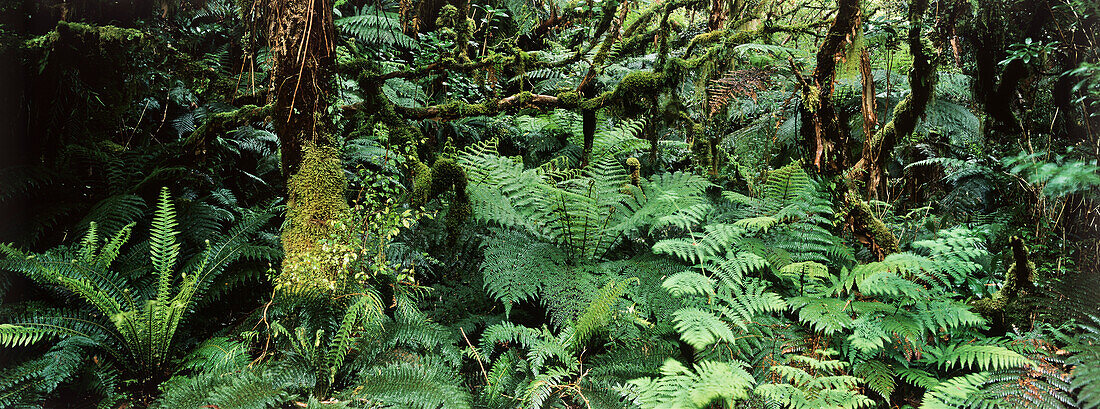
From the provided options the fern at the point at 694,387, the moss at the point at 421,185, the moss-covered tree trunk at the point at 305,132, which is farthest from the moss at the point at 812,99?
the moss-covered tree trunk at the point at 305,132

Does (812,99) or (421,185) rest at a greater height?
(812,99)

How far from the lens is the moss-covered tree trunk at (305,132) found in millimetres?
2318

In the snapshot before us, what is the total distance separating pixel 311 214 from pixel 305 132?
404mm

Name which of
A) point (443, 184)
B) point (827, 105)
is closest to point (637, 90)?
point (827, 105)

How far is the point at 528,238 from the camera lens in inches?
124

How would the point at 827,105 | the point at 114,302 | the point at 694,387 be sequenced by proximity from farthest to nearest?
1. the point at 827,105
2. the point at 114,302
3. the point at 694,387

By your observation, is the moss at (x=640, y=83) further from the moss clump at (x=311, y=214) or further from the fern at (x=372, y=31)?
the fern at (x=372, y=31)

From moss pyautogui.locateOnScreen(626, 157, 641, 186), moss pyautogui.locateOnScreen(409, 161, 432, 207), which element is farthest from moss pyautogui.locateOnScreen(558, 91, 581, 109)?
moss pyautogui.locateOnScreen(409, 161, 432, 207)

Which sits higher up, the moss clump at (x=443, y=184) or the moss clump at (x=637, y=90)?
the moss clump at (x=637, y=90)

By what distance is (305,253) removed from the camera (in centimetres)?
237

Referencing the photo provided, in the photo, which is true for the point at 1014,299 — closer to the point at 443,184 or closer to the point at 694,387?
the point at 694,387

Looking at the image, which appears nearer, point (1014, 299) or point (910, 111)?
point (1014, 299)

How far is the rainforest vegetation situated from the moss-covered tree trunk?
14mm

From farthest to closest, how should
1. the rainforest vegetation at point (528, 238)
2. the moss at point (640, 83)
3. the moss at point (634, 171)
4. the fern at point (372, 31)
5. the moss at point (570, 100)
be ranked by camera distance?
the fern at point (372, 31) → the moss at point (634, 171) → the moss at point (570, 100) → the moss at point (640, 83) → the rainforest vegetation at point (528, 238)
